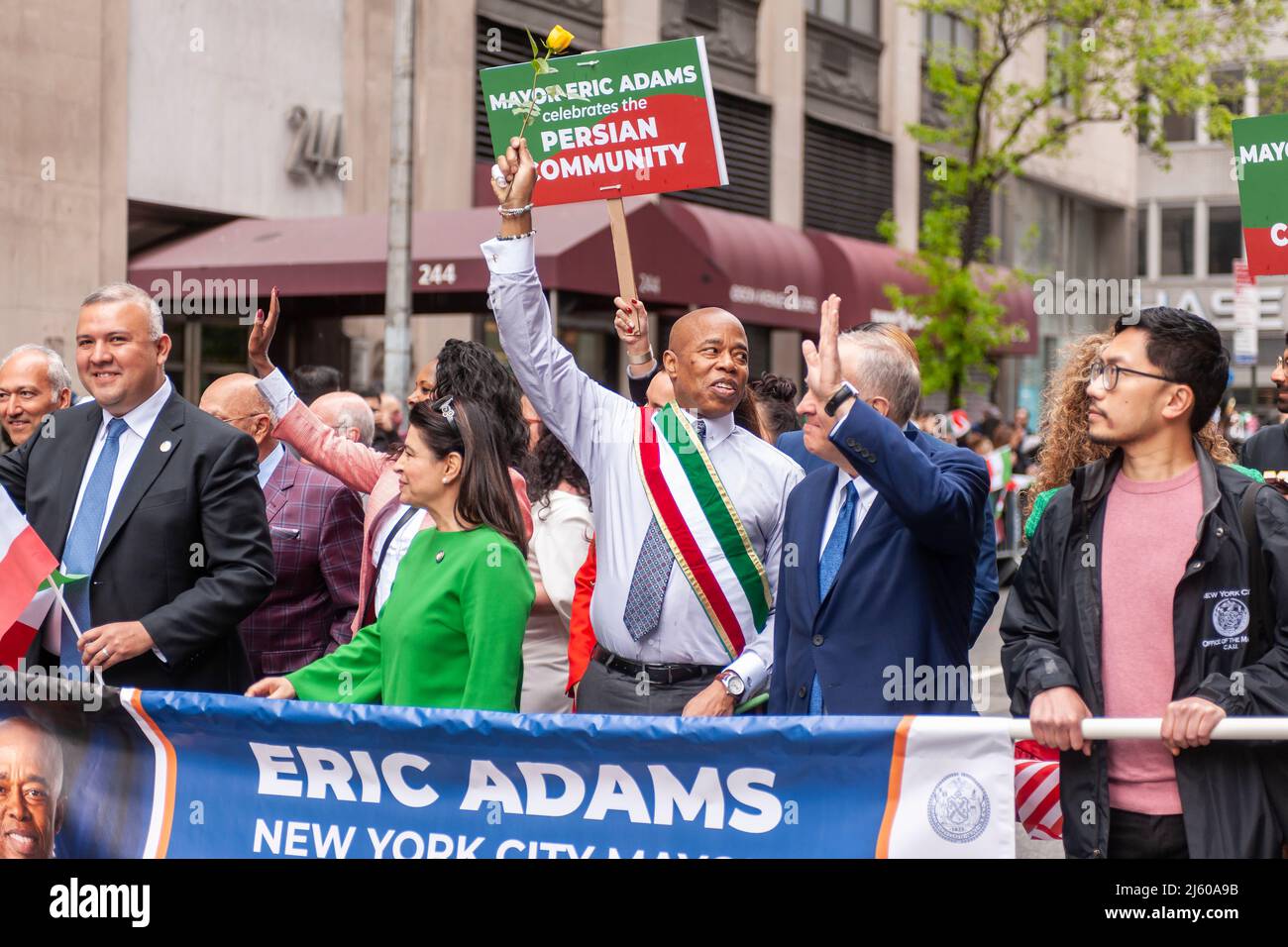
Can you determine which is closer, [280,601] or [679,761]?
[679,761]

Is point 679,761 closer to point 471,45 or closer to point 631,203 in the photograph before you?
point 631,203

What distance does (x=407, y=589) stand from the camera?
4.34m

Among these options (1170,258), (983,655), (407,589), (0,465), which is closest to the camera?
(407,589)

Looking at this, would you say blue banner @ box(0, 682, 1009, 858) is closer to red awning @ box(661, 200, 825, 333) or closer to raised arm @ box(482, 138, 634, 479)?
raised arm @ box(482, 138, 634, 479)

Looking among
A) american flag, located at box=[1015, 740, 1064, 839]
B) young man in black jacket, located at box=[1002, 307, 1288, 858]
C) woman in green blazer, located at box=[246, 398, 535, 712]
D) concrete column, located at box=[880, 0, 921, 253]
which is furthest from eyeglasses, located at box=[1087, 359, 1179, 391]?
concrete column, located at box=[880, 0, 921, 253]

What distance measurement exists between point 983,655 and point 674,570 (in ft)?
28.4

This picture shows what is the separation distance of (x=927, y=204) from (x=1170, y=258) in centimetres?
1940

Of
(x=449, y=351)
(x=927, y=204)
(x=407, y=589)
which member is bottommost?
(x=407, y=589)

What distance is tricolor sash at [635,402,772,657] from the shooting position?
15.3ft

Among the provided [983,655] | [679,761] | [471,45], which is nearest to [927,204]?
[471,45]

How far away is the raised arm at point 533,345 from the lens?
4.61 metres
